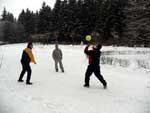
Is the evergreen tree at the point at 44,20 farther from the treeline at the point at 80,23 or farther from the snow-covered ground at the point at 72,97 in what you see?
the snow-covered ground at the point at 72,97

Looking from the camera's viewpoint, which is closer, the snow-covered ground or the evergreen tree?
the snow-covered ground

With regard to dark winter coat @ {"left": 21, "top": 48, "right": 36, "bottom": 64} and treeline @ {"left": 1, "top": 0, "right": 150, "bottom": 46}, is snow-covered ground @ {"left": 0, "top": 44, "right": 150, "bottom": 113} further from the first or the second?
treeline @ {"left": 1, "top": 0, "right": 150, "bottom": 46}

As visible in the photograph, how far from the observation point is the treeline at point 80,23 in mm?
51938

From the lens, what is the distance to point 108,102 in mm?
8812

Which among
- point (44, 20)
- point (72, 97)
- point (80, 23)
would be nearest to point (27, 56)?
point (72, 97)

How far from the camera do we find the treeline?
170ft

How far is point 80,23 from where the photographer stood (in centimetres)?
6031

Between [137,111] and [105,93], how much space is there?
7.99 ft

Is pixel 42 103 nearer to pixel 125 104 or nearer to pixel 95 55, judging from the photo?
pixel 125 104

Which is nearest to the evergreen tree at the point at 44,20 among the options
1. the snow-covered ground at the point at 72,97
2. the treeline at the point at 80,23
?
the treeline at the point at 80,23

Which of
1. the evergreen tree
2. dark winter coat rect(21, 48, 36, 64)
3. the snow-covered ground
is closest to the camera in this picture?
the snow-covered ground

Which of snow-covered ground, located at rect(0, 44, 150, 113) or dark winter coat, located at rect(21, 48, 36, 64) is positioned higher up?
dark winter coat, located at rect(21, 48, 36, 64)

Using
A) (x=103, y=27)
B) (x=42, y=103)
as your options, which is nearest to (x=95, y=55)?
(x=42, y=103)

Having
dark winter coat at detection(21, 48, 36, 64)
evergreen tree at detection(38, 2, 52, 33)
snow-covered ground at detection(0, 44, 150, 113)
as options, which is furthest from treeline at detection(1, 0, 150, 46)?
dark winter coat at detection(21, 48, 36, 64)
